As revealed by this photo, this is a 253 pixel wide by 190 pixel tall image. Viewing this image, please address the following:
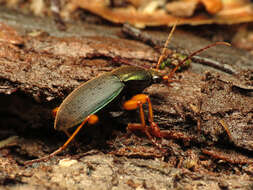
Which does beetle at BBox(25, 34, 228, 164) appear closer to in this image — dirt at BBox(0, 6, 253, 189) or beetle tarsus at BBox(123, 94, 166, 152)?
Result: beetle tarsus at BBox(123, 94, 166, 152)

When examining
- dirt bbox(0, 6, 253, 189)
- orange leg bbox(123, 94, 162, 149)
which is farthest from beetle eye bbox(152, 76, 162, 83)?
orange leg bbox(123, 94, 162, 149)

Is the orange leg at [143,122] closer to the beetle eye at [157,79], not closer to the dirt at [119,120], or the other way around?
the dirt at [119,120]

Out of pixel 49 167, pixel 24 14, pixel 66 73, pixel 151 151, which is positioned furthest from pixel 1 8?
pixel 151 151

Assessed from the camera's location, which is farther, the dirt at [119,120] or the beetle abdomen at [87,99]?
the beetle abdomen at [87,99]

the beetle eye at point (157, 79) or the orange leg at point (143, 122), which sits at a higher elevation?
the beetle eye at point (157, 79)

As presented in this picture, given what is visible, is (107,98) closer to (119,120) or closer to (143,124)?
(119,120)

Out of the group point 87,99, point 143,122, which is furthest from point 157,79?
point 87,99

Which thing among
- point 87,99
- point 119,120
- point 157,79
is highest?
point 157,79

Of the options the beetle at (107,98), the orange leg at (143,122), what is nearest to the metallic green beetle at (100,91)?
the beetle at (107,98)
